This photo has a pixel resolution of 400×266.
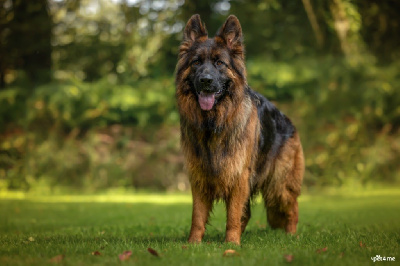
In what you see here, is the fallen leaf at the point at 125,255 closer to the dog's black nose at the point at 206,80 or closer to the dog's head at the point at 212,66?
the dog's head at the point at 212,66

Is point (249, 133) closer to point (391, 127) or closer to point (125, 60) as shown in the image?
point (391, 127)

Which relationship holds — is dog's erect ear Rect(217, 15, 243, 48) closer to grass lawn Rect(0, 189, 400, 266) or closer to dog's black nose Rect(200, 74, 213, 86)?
dog's black nose Rect(200, 74, 213, 86)

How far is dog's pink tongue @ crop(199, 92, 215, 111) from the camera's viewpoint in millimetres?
4891

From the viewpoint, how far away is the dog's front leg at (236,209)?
16.2 feet

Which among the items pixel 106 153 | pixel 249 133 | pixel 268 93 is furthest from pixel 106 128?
pixel 249 133

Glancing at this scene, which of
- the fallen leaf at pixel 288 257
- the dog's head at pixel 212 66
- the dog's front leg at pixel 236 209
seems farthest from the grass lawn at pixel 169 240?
the dog's head at pixel 212 66

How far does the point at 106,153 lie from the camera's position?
14953mm

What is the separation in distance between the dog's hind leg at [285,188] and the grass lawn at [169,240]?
260 millimetres

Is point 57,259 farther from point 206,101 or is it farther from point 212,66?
point 212,66

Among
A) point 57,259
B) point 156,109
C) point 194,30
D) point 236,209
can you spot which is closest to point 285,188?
point 236,209

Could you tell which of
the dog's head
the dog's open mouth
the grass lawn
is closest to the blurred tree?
the grass lawn

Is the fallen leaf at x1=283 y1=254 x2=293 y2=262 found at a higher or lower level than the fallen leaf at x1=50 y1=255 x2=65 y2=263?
lower

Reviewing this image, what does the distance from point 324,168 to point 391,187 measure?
2.39 metres

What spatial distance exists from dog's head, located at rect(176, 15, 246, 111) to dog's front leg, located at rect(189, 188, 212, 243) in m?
1.02
